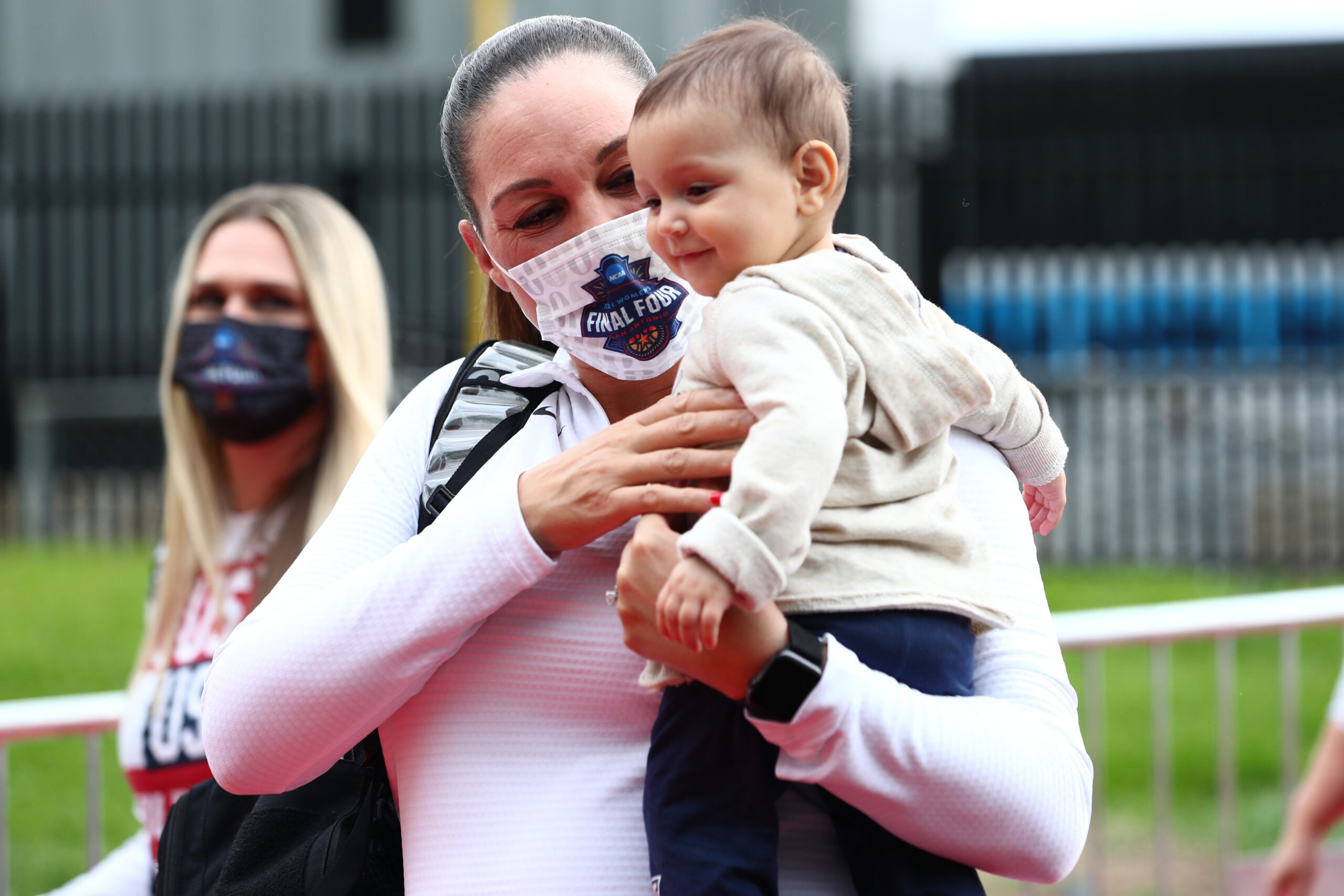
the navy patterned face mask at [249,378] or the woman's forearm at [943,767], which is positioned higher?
the woman's forearm at [943,767]

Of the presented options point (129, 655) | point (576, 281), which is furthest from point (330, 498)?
point (129, 655)

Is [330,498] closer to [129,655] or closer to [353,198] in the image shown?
[129,655]

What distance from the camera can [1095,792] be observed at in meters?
4.92

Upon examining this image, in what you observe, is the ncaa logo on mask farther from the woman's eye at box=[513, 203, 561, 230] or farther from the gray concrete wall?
the gray concrete wall

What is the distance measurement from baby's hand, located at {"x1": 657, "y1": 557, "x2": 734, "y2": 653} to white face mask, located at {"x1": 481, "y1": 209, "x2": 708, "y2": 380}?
544mm

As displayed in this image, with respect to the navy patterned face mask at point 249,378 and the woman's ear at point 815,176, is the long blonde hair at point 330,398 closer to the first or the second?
the navy patterned face mask at point 249,378

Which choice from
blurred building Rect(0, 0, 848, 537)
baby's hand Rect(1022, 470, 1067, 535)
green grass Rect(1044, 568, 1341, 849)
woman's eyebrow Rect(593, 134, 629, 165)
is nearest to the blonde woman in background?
woman's eyebrow Rect(593, 134, 629, 165)

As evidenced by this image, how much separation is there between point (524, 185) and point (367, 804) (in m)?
0.84

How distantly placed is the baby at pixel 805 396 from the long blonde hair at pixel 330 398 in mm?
1808

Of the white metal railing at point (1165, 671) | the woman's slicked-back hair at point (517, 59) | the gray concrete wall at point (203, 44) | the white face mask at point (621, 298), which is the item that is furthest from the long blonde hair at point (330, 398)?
the gray concrete wall at point (203, 44)

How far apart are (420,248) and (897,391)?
38.3ft

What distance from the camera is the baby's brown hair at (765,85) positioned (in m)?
1.62

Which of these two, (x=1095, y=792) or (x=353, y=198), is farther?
(x=353, y=198)

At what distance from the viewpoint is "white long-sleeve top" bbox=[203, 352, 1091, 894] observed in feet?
5.24
